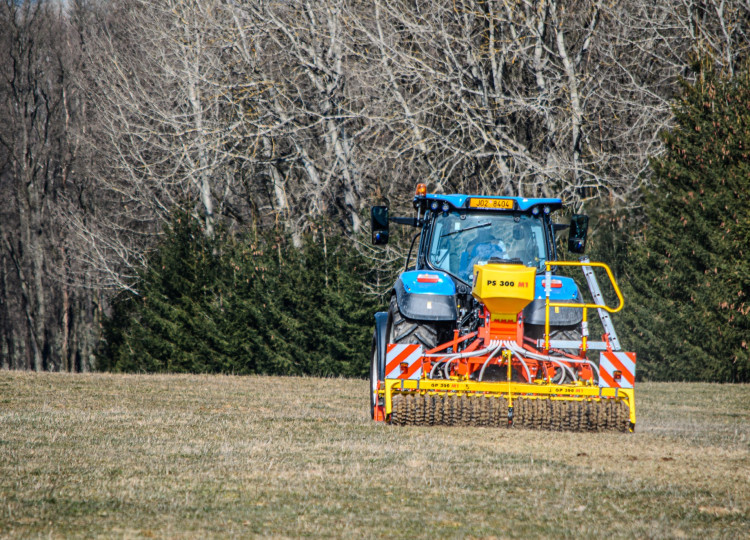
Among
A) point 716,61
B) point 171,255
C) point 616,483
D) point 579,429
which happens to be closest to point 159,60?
point 171,255

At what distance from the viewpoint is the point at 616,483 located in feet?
20.6

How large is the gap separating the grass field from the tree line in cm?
1105

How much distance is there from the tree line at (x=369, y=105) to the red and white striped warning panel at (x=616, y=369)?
989 cm

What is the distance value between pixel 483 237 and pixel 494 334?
54.7 inches

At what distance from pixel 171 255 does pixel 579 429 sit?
1945 centimetres

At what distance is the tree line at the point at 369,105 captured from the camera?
20188 mm

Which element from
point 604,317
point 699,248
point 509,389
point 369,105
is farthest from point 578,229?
point 369,105

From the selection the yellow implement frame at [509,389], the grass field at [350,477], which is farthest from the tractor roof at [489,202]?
the grass field at [350,477]

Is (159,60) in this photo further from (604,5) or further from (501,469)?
(501,469)

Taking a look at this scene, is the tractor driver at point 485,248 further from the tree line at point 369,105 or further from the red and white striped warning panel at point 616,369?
the tree line at point 369,105

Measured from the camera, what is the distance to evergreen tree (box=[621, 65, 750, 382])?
18453mm

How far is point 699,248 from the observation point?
19172 mm

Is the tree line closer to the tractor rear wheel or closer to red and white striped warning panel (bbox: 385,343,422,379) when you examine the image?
the tractor rear wheel

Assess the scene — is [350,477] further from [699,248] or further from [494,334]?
[699,248]
